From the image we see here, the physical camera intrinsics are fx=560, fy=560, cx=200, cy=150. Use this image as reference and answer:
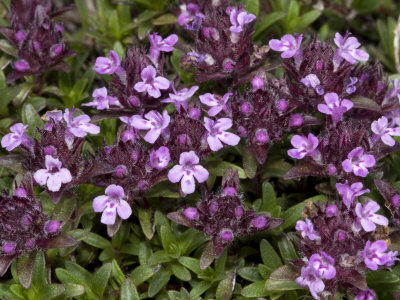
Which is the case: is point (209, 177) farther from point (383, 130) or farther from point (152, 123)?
point (383, 130)

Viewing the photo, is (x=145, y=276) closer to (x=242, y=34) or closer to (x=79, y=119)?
(x=79, y=119)

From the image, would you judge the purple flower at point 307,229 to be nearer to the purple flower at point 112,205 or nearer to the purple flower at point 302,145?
the purple flower at point 302,145

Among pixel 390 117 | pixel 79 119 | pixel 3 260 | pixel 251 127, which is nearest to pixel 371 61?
pixel 390 117

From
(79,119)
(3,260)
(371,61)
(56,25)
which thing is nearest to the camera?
(3,260)

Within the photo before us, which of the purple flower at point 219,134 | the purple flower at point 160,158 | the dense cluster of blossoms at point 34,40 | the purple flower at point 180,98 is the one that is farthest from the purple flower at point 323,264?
the dense cluster of blossoms at point 34,40

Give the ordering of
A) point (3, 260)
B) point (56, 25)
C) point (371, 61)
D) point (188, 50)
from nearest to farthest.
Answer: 1. point (3, 260)
2. point (188, 50)
3. point (56, 25)
4. point (371, 61)
